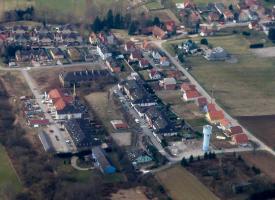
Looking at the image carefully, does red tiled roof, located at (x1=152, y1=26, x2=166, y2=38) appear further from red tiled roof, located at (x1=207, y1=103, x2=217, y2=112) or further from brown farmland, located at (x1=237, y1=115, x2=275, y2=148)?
brown farmland, located at (x1=237, y1=115, x2=275, y2=148)

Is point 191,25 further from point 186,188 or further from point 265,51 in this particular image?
point 186,188

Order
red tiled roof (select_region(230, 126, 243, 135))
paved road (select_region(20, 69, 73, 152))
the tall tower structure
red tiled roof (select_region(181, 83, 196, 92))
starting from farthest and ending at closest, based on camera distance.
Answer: red tiled roof (select_region(181, 83, 196, 92)) < red tiled roof (select_region(230, 126, 243, 135)) < paved road (select_region(20, 69, 73, 152)) < the tall tower structure

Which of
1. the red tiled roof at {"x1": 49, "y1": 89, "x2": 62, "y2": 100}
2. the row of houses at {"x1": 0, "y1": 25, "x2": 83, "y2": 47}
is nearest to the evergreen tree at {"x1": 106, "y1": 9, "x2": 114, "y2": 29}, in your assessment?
the row of houses at {"x1": 0, "y1": 25, "x2": 83, "y2": 47}

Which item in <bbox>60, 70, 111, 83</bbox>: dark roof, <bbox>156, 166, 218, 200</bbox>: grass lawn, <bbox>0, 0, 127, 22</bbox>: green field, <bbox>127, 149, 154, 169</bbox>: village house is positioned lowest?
<bbox>156, 166, 218, 200</bbox>: grass lawn

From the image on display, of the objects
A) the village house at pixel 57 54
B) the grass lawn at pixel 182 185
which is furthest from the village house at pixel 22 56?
the grass lawn at pixel 182 185

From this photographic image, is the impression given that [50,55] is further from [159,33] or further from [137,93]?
[137,93]
